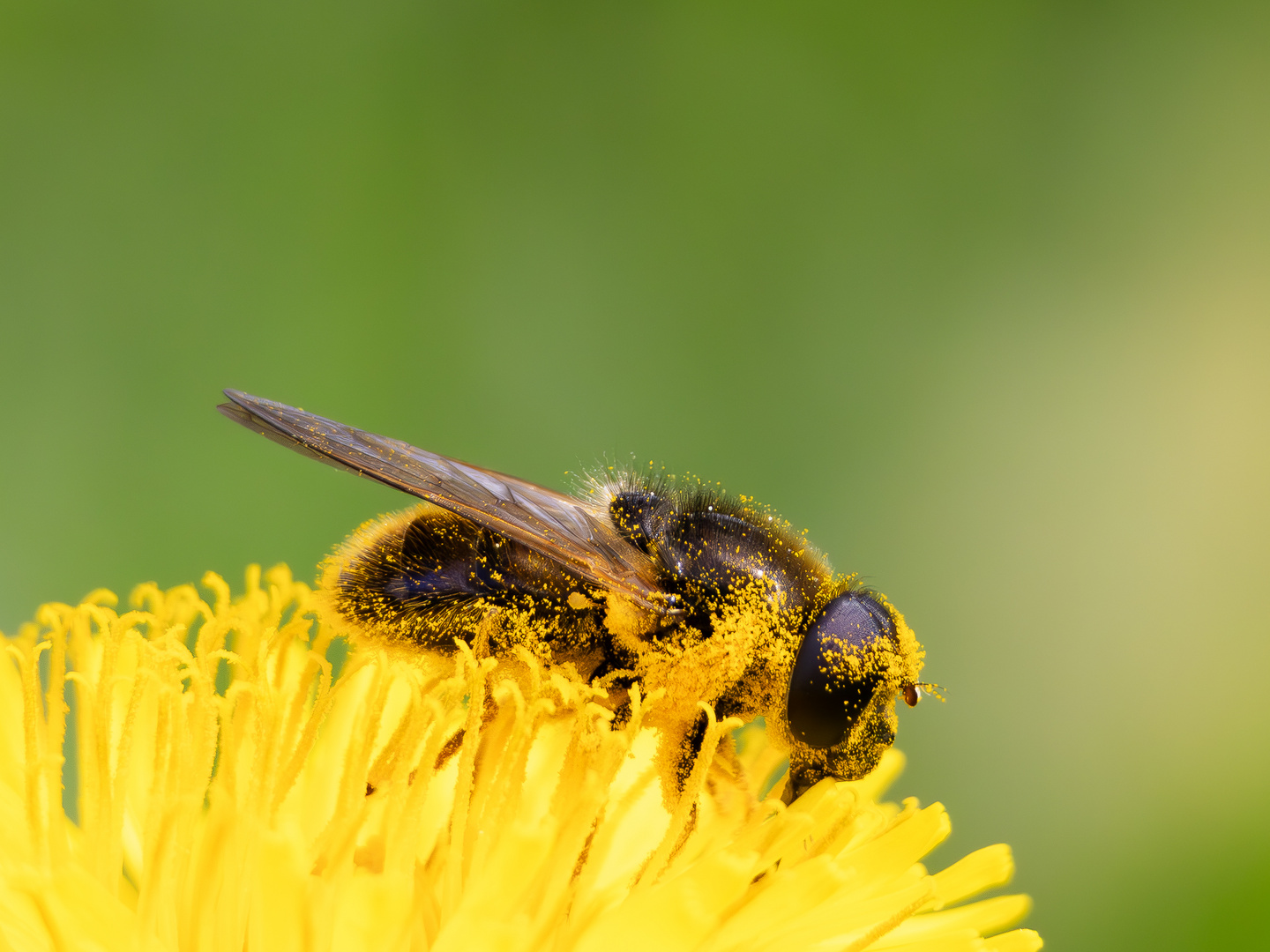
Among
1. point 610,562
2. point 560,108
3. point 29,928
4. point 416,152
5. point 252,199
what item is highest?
point 560,108

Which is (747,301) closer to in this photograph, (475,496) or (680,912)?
(475,496)

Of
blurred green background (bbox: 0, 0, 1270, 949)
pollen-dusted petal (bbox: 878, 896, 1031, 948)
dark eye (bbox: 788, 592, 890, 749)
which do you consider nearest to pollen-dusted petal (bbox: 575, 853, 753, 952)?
dark eye (bbox: 788, 592, 890, 749)

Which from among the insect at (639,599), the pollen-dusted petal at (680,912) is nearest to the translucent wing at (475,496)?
the insect at (639,599)

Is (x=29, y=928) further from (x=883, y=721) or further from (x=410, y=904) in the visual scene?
(x=883, y=721)

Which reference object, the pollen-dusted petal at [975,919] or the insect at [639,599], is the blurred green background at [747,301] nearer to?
the pollen-dusted petal at [975,919]

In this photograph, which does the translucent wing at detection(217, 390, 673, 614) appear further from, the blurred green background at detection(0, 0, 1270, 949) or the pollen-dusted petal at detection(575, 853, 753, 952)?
the blurred green background at detection(0, 0, 1270, 949)

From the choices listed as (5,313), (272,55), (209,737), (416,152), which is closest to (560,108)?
(416,152)

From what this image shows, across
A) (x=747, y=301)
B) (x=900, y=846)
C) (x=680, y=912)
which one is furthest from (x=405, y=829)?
(x=747, y=301)
